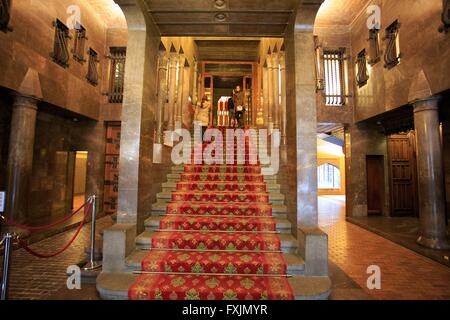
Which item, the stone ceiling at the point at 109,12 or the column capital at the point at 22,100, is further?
the stone ceiling at the point at 109,12

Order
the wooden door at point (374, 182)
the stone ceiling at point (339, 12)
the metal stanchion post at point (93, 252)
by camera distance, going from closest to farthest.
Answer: the metal stanchion post at point (93, 252)
the stone ceiling at point (339, 12)
the wooden door at point (374, 182)

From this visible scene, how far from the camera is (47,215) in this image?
6.63m

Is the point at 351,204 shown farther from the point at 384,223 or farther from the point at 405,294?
the point at 405,294

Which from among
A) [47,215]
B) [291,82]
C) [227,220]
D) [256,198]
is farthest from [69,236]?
[291,82]

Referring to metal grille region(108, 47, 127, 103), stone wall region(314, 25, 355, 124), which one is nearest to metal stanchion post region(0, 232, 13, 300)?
metal grille region(108, 47, 127, 103)

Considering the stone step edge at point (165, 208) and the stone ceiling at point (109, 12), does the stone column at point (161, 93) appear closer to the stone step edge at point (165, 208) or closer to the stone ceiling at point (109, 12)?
the stone step edge at point (165, 208)

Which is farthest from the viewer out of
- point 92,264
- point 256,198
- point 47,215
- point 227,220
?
point 47,215

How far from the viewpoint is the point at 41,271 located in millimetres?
3371

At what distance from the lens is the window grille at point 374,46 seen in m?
6.46

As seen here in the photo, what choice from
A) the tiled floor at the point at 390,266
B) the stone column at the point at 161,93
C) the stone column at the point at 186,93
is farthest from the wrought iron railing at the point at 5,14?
the tiled floor at the point at 390,266

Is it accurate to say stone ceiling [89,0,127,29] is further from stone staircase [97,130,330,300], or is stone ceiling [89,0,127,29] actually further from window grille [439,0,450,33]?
window grille [439,0,450,33]

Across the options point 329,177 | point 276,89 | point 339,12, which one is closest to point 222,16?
point 276,89

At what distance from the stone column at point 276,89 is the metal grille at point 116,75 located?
5.17 metres

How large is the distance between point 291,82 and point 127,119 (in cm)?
268
